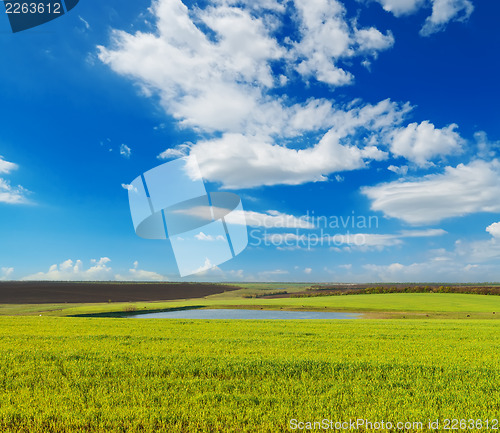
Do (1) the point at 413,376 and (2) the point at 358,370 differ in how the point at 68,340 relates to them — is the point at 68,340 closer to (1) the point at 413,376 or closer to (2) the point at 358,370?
(2) the point at 358,370

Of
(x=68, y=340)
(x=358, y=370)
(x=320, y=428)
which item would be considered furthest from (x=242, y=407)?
(x=68, y=340)

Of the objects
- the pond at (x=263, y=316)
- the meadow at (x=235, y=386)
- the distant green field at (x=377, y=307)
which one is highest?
the meadow at (x=235, y=386)

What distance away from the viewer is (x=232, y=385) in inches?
391

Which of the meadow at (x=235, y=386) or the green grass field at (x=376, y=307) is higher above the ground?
the meadow at (x=235, y=386)

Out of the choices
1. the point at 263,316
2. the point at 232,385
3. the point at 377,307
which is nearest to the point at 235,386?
the point at 232,385

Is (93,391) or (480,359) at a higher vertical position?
(93,391)

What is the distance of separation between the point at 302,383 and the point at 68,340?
14.1m

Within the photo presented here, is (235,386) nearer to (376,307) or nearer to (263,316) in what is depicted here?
(263,316)

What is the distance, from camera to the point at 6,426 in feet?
24.2

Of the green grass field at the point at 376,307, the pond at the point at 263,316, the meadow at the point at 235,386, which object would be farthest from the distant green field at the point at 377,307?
the meadow at the point at 235,386

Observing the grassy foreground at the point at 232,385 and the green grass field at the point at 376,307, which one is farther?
the green grass field at the point at 376,307

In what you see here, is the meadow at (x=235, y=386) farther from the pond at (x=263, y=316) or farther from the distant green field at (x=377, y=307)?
the distant green field at (x=377, y=307)

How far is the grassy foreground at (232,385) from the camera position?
7691 mm

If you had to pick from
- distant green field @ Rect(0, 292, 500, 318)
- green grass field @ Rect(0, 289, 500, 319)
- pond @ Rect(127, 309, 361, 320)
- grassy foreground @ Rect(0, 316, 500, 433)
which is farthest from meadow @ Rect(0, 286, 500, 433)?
distant green field @ Rect(0, 292, 500, 318)
